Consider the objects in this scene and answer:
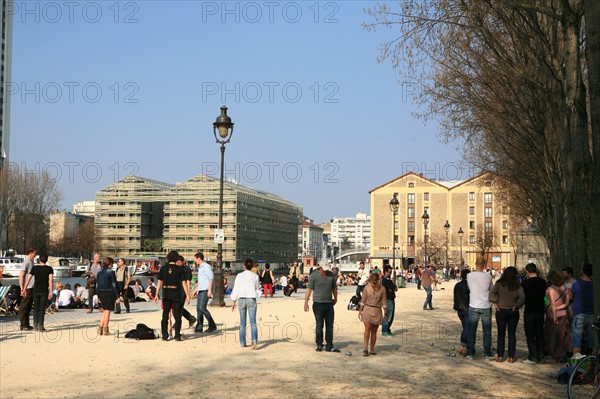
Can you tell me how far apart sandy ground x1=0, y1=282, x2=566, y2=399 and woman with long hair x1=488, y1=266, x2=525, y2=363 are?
483 mm

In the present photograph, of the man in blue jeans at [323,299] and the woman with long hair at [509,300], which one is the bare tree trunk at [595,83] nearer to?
the woman with long hair at [509,300]

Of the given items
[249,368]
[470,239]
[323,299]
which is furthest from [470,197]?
[249,368]

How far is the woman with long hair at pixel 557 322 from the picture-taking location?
13836 millimetres

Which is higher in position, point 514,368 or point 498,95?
point 498,95

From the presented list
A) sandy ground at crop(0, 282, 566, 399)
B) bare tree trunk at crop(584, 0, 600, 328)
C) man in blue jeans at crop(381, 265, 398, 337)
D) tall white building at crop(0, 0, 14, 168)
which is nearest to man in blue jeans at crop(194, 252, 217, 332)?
sandy ground at crop(0, 282, 566, 399)

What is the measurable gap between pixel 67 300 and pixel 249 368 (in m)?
15.2

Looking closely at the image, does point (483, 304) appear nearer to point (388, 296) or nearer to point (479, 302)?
point (479, 302)

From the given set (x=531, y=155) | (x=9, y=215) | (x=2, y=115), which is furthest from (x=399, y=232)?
(x=531, y=155)

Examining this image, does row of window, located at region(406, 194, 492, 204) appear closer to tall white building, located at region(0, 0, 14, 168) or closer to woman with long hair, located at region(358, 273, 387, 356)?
tall white building, located at region(0, 0, 14, 168)

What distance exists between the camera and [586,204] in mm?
14453

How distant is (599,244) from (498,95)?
14053mm

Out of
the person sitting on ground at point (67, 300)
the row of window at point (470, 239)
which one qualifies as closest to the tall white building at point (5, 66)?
the row of window at point (470, 239)

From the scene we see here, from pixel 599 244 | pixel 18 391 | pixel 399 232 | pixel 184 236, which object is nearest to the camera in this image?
pixel 18 391

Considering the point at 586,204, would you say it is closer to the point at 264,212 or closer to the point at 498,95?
the point at 498,95
